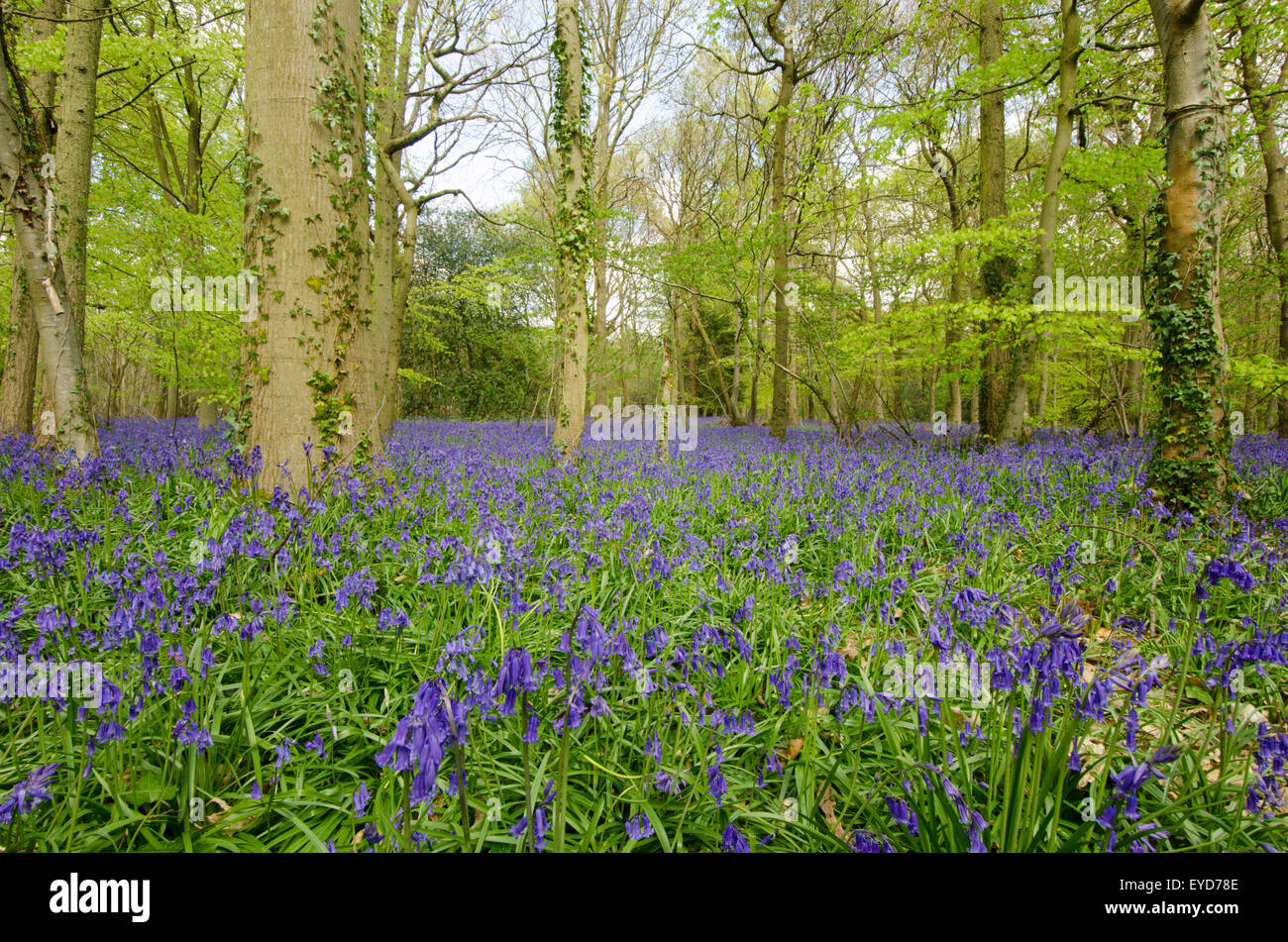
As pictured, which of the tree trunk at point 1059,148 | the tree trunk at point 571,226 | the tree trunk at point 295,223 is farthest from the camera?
the tree trunk at point 1059,148

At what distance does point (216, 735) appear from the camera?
1.74 metres

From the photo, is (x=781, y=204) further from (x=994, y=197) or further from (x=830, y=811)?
(x=830, y=811)

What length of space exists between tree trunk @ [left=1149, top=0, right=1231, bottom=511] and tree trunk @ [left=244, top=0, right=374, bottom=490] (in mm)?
5756

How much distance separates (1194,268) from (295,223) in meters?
6.09

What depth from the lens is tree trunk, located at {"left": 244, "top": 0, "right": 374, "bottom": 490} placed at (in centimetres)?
350

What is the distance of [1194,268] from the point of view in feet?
12.8

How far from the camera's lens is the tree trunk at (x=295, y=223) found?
3.50 metres

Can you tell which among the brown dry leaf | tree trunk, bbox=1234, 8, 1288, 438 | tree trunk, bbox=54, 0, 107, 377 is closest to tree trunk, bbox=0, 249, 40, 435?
tree trunk, bbox=54, 0, 107, 377

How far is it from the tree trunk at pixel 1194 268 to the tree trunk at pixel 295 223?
18.9 feet

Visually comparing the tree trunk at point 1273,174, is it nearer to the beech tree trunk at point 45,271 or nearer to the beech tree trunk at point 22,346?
the beech tree trunk at point 45,271

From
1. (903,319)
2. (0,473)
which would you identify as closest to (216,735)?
(0,473)

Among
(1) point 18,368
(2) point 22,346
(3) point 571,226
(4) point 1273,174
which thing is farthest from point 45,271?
(4) point 1273,174

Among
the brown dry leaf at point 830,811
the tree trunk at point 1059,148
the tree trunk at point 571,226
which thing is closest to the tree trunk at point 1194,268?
the tree trunk at point 1059,148
